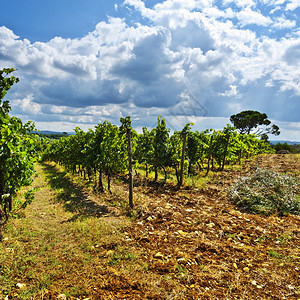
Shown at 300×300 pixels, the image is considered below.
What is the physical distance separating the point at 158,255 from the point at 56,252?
2637mm

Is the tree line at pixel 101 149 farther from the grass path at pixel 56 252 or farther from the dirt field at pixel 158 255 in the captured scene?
the dirt field at pixel 158 255

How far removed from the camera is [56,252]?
479 cm

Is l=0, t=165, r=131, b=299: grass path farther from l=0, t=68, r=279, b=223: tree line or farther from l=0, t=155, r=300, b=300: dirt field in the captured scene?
l=0, t=68, r=279, b=223: tree line

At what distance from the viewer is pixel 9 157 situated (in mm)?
4719

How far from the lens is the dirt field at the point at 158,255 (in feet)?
11.6

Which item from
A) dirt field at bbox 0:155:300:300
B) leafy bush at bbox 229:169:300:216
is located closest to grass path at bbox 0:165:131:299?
dirt field at bbox 0:155:300:300

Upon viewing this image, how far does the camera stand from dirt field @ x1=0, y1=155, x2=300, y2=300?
11.6ft

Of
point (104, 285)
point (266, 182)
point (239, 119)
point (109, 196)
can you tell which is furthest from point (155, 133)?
point (239, 119)

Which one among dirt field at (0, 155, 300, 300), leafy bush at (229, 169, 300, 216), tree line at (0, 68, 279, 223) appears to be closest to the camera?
dirt field at (0, 155, 300, 300)

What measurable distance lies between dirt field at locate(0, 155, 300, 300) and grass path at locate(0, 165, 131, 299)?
0.02 metres

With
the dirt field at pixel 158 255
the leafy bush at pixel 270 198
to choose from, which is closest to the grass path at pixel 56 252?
the dirt field at pixel 158 255

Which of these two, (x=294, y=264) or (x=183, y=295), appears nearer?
(x=183, y=295)

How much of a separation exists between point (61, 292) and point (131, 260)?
158 cm

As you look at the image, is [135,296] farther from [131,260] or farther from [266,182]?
[266,182]
